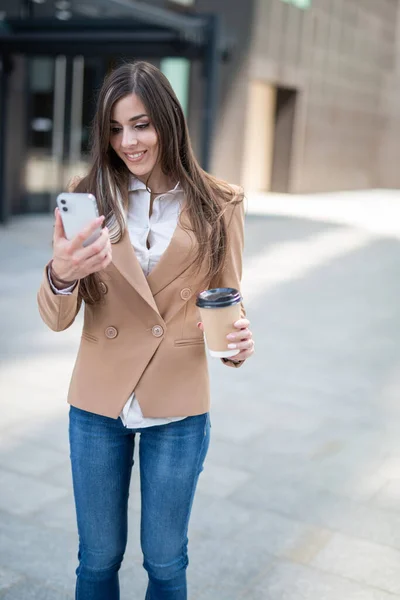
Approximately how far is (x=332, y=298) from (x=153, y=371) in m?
7.53

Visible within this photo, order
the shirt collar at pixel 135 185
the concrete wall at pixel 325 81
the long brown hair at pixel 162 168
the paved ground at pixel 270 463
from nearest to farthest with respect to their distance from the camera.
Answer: the long brown hair at pixel 162 168 → the shirt collar at pixel 135 185 → the paved ground at pixel 270 463 → the concrete wall at pixel 325 81

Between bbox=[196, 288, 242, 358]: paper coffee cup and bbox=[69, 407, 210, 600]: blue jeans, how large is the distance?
0.27 metres

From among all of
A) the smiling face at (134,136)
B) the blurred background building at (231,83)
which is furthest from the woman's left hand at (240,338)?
the blurred background building at (231,83)

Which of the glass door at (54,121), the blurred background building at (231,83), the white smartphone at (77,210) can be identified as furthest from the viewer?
the glass door at (54,121)

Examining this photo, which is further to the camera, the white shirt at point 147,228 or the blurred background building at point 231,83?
the blurred background building at point 231,83

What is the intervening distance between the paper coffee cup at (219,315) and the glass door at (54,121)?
46.6 ft

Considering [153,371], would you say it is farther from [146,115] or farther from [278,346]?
[278,346]

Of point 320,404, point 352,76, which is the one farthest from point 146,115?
point 352,76

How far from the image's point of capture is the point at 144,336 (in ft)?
7.18

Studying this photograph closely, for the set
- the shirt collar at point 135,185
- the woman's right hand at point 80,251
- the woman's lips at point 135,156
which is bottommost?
the woman's right hand at point 80,251

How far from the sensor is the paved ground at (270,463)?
3373 mm

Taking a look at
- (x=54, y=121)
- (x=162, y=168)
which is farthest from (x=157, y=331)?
(x=54, y=121)

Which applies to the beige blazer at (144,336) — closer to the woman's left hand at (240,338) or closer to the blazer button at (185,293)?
the blazer button at (185,293)

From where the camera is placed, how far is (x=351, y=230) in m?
15.9
